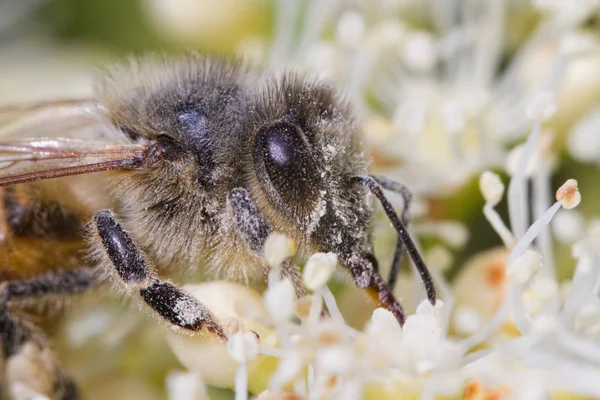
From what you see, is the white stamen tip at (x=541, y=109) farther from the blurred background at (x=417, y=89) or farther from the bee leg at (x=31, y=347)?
the bee leg at (x=31, y=347)

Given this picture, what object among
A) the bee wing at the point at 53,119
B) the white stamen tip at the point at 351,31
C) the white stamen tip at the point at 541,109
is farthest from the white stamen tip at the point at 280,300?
the white stamen tip at the point at 351,31

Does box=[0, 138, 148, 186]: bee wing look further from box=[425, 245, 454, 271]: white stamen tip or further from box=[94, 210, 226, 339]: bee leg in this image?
box=[425, 245, 454, 271]: white stamen tip

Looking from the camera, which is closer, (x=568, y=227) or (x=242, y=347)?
(x=242, y=347)

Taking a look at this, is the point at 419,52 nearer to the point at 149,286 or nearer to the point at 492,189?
the point at 492,189

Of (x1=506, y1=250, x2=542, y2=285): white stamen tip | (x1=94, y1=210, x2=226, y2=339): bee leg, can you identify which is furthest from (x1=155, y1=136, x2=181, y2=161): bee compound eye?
(x1=506, y1=250, x2=542, y2=285): white stamen tip

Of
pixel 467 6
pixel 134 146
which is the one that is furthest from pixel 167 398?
pixel 467 6

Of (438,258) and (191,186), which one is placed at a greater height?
(438,258)

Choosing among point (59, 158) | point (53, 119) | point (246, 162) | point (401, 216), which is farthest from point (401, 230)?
point (53, 119)
